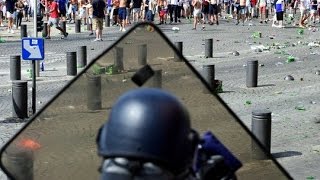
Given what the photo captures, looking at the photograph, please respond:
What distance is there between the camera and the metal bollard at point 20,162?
2443 millimetres

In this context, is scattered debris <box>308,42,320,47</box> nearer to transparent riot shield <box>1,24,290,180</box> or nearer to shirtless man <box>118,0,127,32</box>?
shirtless man <box>118,0,127,32</box>

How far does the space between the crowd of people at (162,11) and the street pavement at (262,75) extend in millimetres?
972

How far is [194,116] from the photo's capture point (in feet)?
8.36

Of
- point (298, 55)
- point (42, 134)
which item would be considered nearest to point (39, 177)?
point (42, 134)

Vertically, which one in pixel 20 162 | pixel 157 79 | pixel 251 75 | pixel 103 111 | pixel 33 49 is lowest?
pixel 251 75

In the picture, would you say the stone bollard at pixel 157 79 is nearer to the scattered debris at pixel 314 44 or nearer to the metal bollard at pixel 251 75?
the metal bollard at pixel 251 75

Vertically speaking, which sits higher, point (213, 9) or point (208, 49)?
point (213, 9)

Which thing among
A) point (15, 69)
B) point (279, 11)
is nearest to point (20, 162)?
point (15, 69)

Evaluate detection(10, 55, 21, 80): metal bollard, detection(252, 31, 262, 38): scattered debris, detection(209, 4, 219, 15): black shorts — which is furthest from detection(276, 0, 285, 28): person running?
detection(10, 55, 21, 80): metal bollard

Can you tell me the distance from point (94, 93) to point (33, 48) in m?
11.1

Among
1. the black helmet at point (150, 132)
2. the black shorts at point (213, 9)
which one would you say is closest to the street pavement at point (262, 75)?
the black helmet at point (150, 132)

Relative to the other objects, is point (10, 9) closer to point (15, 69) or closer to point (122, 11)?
point (122, 11)

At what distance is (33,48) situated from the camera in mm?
13500

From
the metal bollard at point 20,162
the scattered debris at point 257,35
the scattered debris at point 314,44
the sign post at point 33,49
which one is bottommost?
the scattered debris at point 314,44
